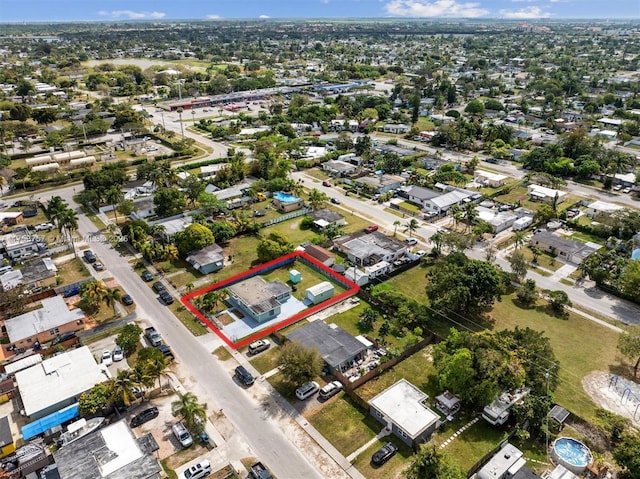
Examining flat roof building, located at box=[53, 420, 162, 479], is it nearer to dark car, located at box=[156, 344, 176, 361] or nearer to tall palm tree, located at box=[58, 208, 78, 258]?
dark car, located at box=[156, 344, 176, 361]

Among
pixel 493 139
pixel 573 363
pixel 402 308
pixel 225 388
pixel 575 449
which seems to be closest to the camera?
pixel 575 449

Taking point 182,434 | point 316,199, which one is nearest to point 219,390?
point 182,434

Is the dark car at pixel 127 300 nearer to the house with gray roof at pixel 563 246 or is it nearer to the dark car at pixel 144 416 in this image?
the dark car at pixel 144 416

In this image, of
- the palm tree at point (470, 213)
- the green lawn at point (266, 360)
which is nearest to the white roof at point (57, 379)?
the green lawn at point (266, 360)

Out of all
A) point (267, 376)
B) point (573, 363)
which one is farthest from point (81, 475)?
point (573, 363)

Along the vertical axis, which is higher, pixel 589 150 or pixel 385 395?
pixel 589 150

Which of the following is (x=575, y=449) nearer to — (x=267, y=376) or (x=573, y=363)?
(x=573, y=363)
